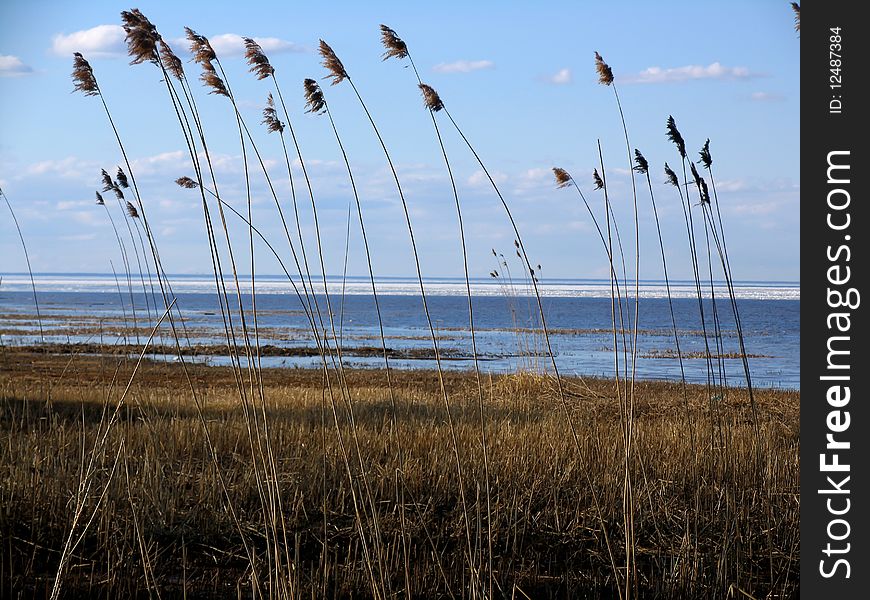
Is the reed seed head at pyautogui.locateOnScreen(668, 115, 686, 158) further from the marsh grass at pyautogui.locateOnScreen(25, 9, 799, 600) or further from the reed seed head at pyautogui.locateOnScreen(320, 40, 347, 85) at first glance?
the reed seed head at pyautogui.locateOnScreen(320, 40, 347, 85)

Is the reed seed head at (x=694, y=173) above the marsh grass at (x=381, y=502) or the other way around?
above

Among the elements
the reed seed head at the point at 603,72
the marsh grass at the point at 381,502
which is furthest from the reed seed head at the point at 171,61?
the reed seed head at the point at 603,72

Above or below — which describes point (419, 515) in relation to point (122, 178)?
below

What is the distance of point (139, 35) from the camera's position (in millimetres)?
2971

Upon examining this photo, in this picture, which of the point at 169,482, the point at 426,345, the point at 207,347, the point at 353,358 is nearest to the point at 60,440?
the point at 169,482

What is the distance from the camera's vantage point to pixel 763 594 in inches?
156

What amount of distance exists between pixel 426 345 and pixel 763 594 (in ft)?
81.5

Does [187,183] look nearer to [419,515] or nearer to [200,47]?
[200,47]

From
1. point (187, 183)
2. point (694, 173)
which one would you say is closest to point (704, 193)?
point (694, 173)

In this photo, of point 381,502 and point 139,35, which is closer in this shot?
point 139,35

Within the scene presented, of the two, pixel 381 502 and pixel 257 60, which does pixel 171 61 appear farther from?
pixel 381 502

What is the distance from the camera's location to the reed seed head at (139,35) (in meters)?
2.97

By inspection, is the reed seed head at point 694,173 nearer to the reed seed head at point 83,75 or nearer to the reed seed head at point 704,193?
the reed seed head at point 704,193
